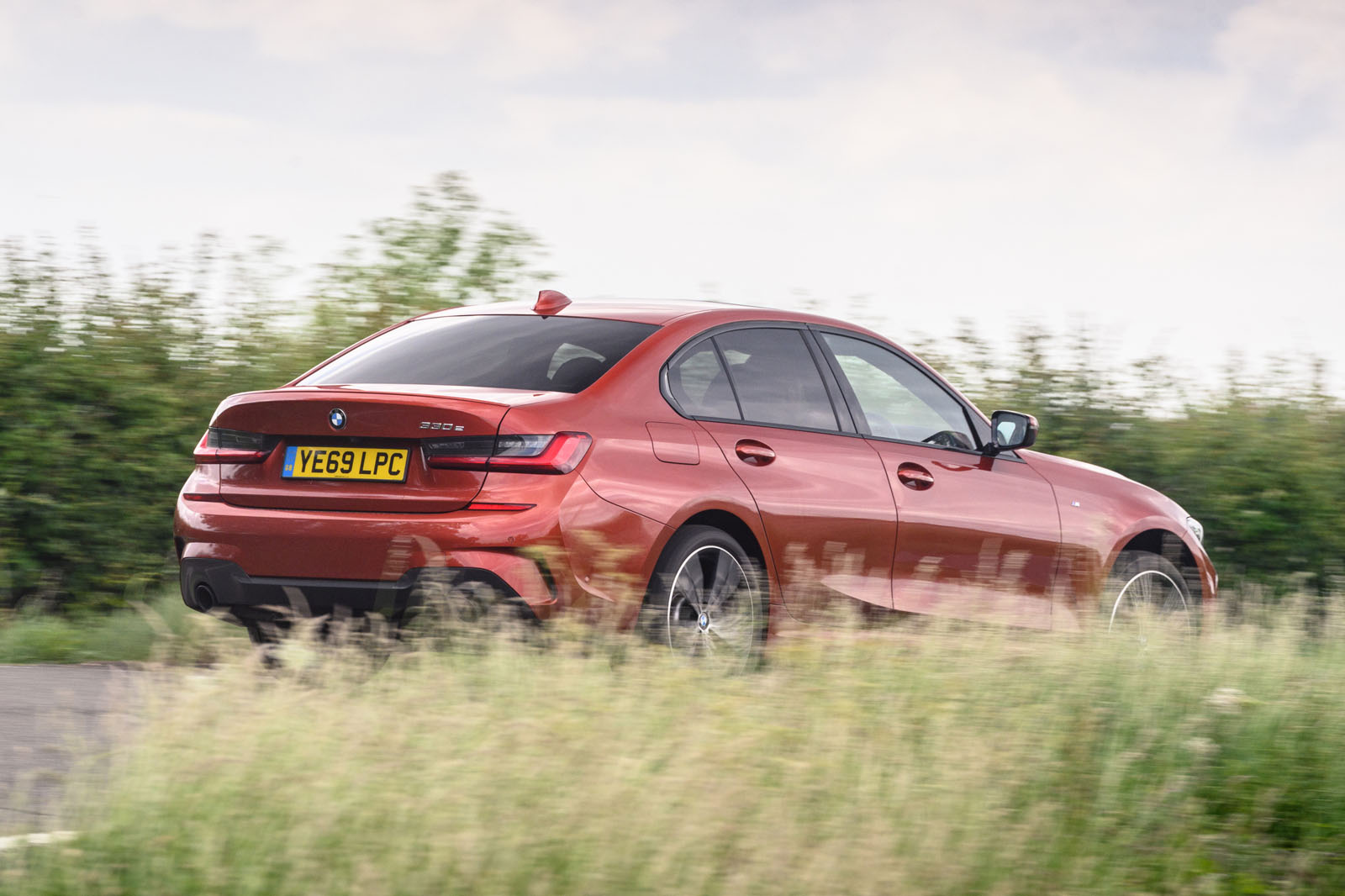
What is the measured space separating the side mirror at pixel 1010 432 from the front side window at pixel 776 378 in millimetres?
1051

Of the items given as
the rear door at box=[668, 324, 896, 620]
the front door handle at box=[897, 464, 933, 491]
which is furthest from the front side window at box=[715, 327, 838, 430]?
the front door handle at box=[897, 464, 933, 491]

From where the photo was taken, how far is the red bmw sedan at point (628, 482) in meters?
5.08

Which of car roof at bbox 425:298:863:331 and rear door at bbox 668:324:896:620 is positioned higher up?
car roof at bbox 425:298:863:331

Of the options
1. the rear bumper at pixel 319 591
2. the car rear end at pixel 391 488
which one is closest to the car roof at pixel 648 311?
the car rear end at pixel 391 488

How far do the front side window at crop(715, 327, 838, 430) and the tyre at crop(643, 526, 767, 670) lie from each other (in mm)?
652

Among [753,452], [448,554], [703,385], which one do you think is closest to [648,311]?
[703,385]

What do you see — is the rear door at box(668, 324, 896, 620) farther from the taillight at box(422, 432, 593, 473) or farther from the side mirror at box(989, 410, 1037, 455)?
the side mirror at box(989, 410, 1037, 455)

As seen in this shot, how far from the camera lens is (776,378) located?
6180 millimetres

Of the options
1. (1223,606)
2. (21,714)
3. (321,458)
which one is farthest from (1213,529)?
(21,714)

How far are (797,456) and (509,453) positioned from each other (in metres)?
1.36

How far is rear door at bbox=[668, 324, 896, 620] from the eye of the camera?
575 centimetres

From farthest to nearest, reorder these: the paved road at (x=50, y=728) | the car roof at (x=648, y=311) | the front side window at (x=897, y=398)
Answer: the front side window at (x=897, y=398), the car roof at (x=648, y=311), the paved road at (x=50, y=728)

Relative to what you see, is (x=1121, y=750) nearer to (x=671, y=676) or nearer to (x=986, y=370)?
(x=671, y=676)

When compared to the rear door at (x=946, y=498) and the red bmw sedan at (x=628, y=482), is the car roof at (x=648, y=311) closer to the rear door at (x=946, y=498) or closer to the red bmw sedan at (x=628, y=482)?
the red bmw sedan at (x=628, y=482)
